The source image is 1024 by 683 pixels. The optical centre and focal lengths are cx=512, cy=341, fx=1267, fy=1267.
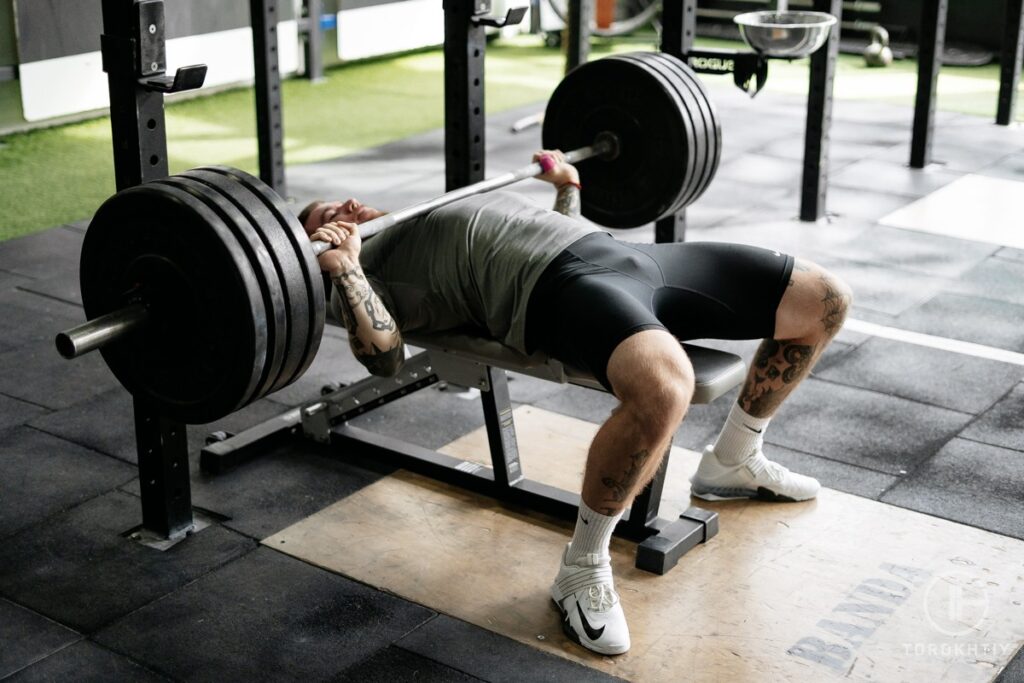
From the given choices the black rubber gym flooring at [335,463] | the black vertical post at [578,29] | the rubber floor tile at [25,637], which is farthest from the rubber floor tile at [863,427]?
the black vertical post at [578,29]

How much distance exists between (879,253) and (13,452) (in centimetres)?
297

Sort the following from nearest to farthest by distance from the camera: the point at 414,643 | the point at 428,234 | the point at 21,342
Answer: the point at 414,643, the point at 428,234, the point at 21,342

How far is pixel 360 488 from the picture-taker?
2.88 meters

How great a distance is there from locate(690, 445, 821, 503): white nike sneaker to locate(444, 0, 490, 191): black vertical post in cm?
87

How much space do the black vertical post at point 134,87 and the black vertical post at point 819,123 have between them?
295 centimetres

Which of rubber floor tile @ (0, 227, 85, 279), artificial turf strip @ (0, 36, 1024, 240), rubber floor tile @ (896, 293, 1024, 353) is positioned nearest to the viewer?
rubber floor tile @ (896, 293, 1024, 353)

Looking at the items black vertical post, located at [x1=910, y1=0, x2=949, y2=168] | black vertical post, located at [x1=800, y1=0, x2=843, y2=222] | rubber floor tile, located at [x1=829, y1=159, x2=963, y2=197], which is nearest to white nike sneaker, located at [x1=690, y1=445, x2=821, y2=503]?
black vertical post, located at [x1=800, y1=0, x2=843, y2=222]

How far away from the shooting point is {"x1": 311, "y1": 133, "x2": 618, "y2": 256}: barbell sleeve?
2.42m

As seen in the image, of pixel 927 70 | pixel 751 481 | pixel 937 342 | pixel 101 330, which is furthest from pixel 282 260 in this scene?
pixel 927 70

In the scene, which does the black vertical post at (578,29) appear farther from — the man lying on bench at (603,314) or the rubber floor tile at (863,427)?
the man lying on bench at (603,314)

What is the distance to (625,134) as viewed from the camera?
3.24 m

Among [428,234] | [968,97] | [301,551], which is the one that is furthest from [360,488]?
[968,97]

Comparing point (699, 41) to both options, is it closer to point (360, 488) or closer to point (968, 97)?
point (968, 97)

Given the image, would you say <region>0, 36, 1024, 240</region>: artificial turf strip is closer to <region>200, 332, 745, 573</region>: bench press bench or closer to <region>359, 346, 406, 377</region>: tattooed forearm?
<region>200, 332, 745, 573</region>: bench press bench
